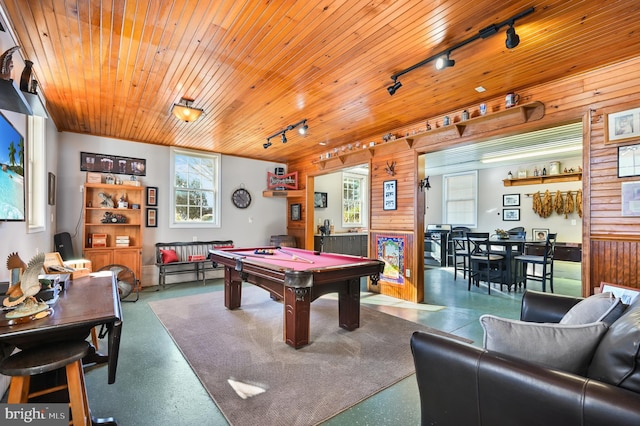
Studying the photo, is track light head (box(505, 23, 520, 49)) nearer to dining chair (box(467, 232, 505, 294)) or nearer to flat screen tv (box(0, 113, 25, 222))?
flat screen tv (box(0, 113, 25, 222))

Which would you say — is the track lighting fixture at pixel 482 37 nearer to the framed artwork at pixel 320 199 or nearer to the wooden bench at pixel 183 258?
the wooden bench at pixel 183 258

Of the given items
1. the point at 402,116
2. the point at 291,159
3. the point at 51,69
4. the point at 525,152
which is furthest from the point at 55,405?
the point at 525,152

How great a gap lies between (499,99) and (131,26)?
3.91 m

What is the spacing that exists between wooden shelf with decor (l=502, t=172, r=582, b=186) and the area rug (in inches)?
227

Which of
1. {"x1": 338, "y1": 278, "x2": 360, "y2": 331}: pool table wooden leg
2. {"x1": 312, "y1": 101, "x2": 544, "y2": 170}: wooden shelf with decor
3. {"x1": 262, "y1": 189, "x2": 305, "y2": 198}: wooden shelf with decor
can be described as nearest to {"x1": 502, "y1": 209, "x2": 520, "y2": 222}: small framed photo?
{"x1": 312, "y1": 101, "x2": 544, "y2": 170}: wooden shelf with decor

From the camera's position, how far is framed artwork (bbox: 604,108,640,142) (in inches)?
111

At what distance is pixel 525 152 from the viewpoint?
6789 mm

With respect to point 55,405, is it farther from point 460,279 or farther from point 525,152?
point 525,152

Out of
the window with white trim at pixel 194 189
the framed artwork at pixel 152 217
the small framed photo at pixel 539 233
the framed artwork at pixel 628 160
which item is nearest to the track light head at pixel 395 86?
the framed artwork at pixel 628 160

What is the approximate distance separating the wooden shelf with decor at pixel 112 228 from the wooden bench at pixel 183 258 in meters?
0.39

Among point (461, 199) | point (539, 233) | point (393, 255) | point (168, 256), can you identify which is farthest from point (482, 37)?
point (461, 199)

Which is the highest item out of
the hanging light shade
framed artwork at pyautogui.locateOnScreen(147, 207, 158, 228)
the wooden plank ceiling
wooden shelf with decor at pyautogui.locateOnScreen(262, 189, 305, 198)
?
the wooden plank ceiling

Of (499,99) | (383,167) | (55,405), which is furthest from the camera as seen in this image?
(383,167)

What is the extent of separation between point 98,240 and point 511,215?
30.2ft
